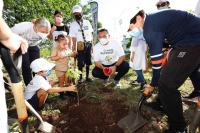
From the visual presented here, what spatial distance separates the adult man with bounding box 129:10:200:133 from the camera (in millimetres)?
1957

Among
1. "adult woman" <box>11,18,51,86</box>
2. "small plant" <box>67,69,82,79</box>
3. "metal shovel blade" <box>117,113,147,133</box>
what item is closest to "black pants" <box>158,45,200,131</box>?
"metal shovel blade" <box>117,113,147,133</box>

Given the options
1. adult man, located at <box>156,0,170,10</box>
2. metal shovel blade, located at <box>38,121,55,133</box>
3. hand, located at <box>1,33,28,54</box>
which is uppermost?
adult man, located at <box>156,0,170,10</box>

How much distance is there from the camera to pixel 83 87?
12.1ft

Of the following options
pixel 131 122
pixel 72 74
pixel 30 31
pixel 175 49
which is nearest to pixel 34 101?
pixel 72 74

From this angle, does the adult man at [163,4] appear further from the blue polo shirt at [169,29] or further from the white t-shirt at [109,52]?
the blue polo shirt at [169,29]

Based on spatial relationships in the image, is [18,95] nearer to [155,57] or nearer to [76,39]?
[155,57]

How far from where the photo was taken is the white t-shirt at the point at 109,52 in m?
3.95

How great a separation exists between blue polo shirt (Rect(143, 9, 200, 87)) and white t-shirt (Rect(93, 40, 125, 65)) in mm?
1912

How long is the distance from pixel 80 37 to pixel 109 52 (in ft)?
3.05

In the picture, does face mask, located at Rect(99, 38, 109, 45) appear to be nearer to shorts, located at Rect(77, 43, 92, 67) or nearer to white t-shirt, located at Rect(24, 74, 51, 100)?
shorts, located at Rect(77, 43, 92, 67)

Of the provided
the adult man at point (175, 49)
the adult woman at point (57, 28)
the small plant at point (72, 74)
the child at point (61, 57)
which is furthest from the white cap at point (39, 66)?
the adult man at point (175, 49)

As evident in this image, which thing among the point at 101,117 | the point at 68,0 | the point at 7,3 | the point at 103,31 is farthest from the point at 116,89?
the point at 68,0

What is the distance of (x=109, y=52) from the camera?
3.97 meters

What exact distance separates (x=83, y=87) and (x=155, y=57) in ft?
6.87
